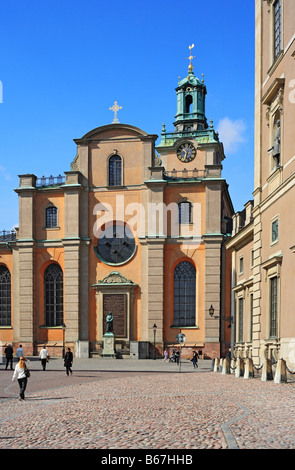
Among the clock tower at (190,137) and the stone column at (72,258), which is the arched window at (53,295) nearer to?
the stone column at (72,258)

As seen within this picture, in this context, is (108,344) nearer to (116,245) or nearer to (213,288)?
(116,245)

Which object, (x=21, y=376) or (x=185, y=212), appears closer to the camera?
(x=21, y=376)

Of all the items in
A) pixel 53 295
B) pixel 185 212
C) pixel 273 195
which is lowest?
pixel 53 295

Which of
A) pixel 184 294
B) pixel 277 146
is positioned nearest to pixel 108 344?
pixel 184 294

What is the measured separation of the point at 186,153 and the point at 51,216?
17016 millimetres

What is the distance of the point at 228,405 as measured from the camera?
1377cm

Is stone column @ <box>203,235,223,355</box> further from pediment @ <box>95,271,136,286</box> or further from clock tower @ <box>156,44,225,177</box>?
clock tower @ <box>156,44,225,177</box>

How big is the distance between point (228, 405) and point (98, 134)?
3810 centimetres

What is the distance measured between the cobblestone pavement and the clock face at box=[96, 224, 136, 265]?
28.4 m

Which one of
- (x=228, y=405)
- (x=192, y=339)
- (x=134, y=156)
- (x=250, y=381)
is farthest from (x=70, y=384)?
(x=134, y=156)

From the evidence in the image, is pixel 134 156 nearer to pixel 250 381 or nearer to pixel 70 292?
pixel 70 292

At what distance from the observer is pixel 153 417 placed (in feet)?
39.5

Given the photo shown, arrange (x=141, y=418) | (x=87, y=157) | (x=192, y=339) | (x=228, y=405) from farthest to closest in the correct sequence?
(x=87, y=157)
(x=192, y=339)
(x=228, y=405)
(x=141, y=418)

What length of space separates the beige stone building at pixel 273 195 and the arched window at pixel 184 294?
16990mm
